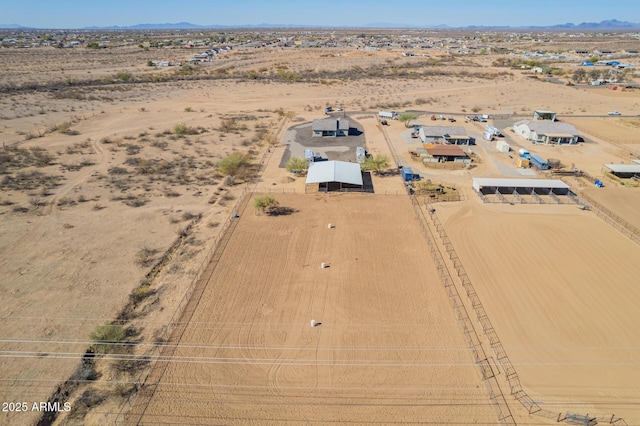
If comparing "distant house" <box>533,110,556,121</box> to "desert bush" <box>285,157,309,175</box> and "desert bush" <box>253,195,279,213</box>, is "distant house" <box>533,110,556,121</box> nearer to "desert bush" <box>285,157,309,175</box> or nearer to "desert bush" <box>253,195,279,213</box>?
"desert bush" <box>285,157,309,175</box>

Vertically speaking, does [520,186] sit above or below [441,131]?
below

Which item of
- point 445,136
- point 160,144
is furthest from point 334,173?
point 160,144

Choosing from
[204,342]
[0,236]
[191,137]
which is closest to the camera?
[204,342]

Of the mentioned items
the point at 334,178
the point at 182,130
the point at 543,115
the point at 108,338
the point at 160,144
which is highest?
the point at 543,115

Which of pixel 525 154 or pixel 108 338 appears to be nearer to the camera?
pixel 108 338

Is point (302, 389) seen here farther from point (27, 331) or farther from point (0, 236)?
point (0, 236)

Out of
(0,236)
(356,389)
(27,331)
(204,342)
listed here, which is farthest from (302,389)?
(0,236)

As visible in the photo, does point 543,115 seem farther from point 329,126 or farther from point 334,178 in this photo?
point 334,178

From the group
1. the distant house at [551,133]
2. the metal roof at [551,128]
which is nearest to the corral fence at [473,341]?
the distant house at [551,133]
